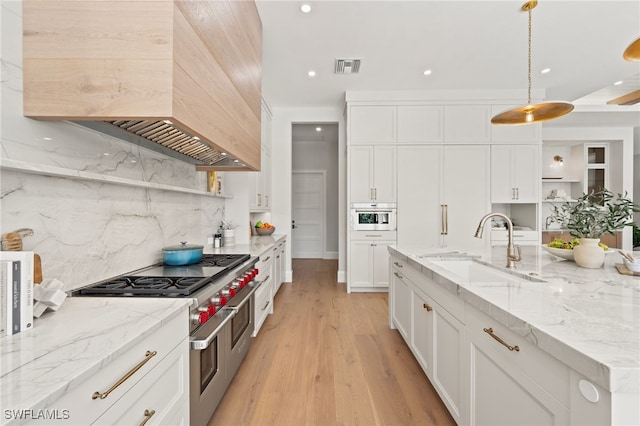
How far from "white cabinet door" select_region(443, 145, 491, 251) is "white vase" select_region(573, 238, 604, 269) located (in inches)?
99.2

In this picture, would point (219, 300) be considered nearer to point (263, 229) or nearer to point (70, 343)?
point (70, 343)

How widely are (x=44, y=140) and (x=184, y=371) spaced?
1.18 m

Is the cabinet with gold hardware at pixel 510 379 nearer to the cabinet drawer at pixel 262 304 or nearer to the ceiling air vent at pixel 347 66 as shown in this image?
the cabinet drawer at pixel 262 304

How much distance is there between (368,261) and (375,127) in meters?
2.09

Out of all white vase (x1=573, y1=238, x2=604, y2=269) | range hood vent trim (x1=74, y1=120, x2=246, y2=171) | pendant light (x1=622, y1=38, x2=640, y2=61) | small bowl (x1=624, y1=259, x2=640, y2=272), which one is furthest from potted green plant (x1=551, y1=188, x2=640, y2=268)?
range hood vent trim (x1=74, y1=120, x2=246, y2=171)

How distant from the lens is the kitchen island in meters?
0.68

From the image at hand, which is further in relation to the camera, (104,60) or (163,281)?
(163,281)

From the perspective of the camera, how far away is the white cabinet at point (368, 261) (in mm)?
4230

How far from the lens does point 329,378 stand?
2.03 meters

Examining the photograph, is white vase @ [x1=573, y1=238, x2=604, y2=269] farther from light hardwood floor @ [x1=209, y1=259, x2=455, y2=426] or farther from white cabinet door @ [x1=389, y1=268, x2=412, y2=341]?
light hardwood floor @ [x1=209, y1=259, x2=455, y2=426]

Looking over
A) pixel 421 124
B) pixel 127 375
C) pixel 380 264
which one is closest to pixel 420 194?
pixel 421 124

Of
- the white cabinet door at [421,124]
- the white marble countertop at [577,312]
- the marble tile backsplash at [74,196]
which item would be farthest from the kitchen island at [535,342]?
the white cabinet door at [421,124]

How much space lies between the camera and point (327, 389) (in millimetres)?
1903

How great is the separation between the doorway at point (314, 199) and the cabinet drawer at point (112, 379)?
6.14m
